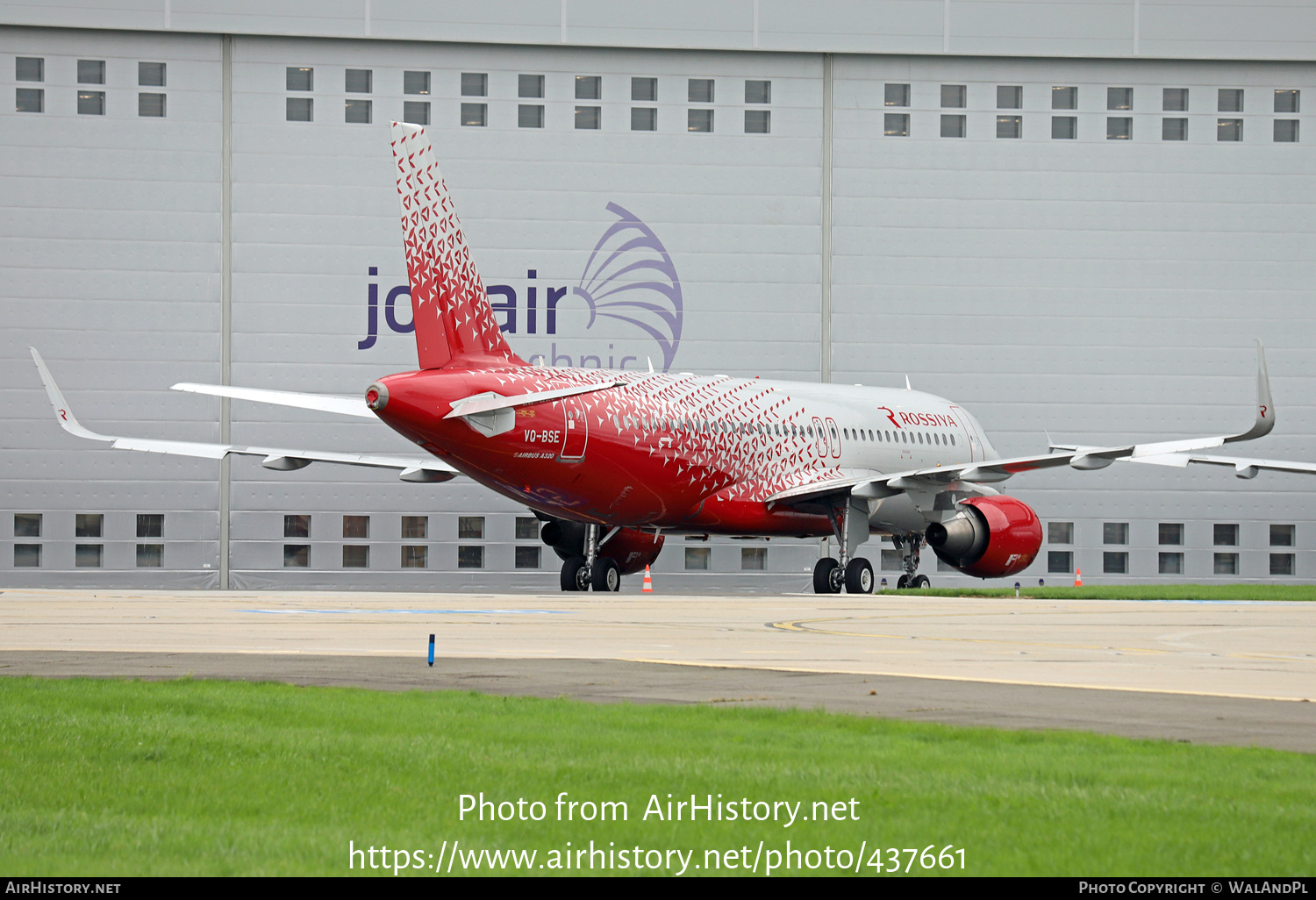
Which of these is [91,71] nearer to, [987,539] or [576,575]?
[576,575]

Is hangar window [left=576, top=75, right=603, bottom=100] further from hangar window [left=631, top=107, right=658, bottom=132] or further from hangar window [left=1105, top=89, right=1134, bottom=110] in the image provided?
hangar window [left=1105, top=89, right=1134, bottom=110]

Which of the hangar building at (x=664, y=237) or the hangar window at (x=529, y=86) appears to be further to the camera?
the hangar window at (x=529, y=86)

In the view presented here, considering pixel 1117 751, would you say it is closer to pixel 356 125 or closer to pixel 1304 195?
pixel 356 125

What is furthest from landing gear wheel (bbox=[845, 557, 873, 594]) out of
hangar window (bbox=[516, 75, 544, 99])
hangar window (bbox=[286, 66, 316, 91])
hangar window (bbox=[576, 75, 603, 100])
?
hangar window (bbox=[286, 66, 316, 91])

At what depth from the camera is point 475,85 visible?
37.0m

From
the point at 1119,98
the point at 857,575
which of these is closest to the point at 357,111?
the point at 857,575

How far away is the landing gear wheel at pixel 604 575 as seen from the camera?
3023 centimetres

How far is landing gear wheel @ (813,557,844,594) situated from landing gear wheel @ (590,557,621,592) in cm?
401

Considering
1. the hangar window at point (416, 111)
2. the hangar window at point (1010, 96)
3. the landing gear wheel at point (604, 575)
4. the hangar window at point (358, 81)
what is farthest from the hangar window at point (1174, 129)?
the hangar window at point (358, 81)

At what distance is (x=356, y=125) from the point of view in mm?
36562

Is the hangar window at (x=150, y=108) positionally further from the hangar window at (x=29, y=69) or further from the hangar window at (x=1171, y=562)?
the hangar window at (x=1171, y=562)

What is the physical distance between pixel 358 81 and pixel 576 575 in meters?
13.9

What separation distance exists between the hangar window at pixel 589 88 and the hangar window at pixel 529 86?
90cm

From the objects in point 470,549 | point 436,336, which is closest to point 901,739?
point 436,336
